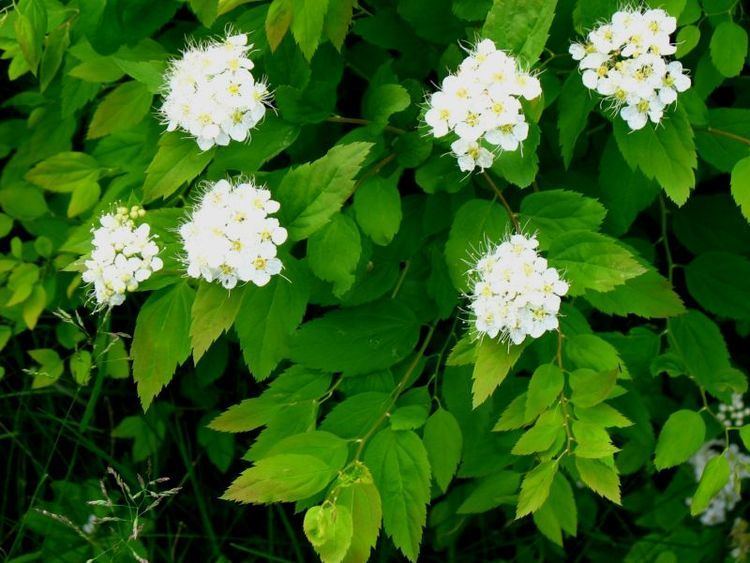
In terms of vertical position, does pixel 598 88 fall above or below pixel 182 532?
above

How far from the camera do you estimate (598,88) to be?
2129 mm

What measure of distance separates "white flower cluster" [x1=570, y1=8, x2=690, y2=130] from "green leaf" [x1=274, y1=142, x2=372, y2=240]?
629 mm

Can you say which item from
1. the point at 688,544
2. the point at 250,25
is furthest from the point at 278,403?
the point at 688,544

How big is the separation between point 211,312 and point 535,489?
87cm

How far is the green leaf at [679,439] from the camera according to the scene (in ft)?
7.96

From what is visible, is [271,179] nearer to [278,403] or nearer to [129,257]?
[129,257]

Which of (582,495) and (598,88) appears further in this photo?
(582,495)

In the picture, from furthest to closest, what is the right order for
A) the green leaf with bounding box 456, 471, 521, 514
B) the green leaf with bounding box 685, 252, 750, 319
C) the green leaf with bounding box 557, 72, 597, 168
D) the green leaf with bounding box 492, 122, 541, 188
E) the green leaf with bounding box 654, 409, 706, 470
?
the green leaf with bounding box 685, 252, 750, 319
the green leaf with bounding box 456, 471, 521, 514
the green leaf with bounding box 654, 409, 706, 470
the green leaf with bounding box 557, 72, 597, 168
the green leaf with bounding box 492, 122, 541, 188

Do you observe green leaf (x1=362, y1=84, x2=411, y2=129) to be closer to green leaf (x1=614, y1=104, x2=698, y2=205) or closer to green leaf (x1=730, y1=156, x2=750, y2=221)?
green leaf (x1=614, y1=104, x2=698, y2=205)

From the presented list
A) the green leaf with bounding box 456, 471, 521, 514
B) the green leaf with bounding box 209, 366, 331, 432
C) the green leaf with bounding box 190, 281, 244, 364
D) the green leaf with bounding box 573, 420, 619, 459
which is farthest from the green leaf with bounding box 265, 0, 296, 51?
the green leaf with bounding box 456, 471, 521, 514

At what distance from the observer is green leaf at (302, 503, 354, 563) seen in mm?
1868

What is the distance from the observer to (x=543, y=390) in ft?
6.86

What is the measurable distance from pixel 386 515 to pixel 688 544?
4.81 ft

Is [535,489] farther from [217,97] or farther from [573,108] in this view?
[217,97]
